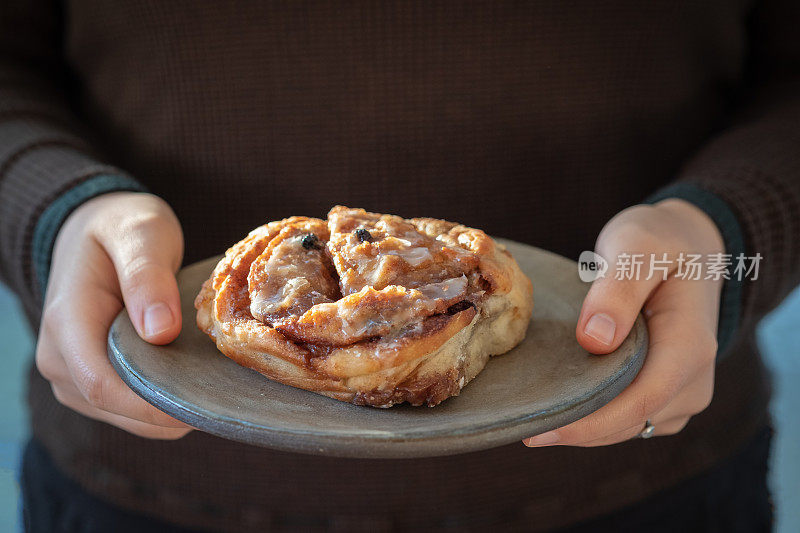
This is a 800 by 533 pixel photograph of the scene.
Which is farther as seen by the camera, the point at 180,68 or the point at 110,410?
the point at 180,68

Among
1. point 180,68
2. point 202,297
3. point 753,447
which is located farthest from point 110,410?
point 753,447

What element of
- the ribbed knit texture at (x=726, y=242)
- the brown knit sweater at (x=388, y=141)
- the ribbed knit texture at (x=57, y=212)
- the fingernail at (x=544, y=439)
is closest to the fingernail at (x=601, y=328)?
the fingernail at (x=544, y=439)

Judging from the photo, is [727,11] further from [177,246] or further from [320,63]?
[177,246]

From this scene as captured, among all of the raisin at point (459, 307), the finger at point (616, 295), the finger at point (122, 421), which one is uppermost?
the raisin at point (459, 307)

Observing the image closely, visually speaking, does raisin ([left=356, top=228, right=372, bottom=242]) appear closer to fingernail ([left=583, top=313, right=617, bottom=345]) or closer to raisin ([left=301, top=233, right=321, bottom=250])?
raisin ([left=301, top=233, right=321, bottom=250])

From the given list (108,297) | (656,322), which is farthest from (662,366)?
(108,297)

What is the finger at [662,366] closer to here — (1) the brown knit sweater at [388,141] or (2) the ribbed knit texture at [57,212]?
(1) the brown knit sweater at [388,141]
